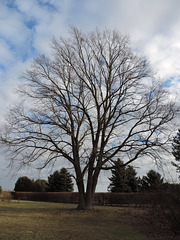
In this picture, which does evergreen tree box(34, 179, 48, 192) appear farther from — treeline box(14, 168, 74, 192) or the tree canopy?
the tree canopy

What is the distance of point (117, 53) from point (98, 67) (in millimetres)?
1821

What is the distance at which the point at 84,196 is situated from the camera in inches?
652

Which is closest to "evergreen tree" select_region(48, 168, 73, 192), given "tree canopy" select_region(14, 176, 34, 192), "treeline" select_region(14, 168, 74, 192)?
"treeline" select_region(14, 168, 74, 192)

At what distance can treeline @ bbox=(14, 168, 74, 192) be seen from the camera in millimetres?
42375

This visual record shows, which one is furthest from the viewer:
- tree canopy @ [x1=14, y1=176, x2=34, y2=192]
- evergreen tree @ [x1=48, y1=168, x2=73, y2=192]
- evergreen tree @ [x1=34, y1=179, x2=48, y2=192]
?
tree canopy @ [x1=14, y1=176, x2=34, y2=192]

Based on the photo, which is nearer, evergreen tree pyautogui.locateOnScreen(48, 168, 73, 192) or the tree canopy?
evergreen tree pyautogui.locateOnScreen(48, 168, 73, 192)

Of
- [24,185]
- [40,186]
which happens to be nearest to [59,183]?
[40,186]

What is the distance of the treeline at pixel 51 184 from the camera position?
42375 mm

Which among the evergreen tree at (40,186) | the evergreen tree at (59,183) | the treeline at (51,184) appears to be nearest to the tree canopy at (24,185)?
the treeline at (51,184)

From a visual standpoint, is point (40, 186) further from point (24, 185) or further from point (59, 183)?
point (59, 183)

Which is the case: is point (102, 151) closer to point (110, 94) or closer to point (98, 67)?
point (110, 94)

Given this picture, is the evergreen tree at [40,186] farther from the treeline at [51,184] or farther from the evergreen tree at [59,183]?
the evergreen tree at [59,183]

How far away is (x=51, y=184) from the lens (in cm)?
4294

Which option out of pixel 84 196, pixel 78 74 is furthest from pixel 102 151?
pixel 78 74
